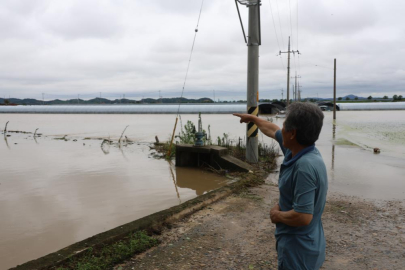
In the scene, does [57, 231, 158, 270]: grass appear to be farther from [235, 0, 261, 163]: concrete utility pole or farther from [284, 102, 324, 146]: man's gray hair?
[235, 0, 261, 163]: concrete utility pole

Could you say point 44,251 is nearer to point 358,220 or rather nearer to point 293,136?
point 293,136

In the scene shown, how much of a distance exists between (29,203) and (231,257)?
4.74 meters

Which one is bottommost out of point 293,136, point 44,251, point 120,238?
point 44,251

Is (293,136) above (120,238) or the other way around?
above

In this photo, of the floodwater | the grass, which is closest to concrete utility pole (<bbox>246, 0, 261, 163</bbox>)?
the floodwater

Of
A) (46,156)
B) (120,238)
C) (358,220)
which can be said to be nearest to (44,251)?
(120,238)

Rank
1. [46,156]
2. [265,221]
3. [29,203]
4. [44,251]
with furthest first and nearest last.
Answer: [46,156]
[29,203]
[265,221]
[44,251]

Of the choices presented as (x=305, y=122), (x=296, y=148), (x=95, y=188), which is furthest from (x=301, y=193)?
(x=95, y=188)

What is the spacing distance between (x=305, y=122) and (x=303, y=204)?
0.48m

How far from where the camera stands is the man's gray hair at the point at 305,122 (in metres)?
2.01

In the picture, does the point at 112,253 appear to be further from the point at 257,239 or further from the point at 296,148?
the point at 296,148

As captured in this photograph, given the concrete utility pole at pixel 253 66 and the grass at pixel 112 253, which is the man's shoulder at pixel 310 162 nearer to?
the grass at pixel 112 253

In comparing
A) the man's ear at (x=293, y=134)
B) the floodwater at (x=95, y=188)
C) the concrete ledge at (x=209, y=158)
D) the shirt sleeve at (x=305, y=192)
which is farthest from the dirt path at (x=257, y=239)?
the concrete ledge at (x=209, y=158)

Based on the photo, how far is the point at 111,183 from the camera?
8.41 metres
